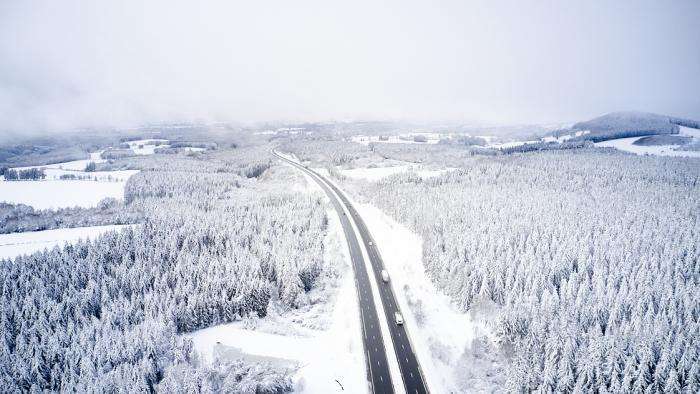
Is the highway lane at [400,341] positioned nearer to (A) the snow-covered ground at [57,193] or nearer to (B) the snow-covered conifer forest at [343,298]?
(B) the snow-covered conifer forest at [343,298]

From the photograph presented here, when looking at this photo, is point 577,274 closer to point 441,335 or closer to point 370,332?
point 441,335

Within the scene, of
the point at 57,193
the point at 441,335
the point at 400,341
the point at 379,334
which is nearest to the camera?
the point at 400,341

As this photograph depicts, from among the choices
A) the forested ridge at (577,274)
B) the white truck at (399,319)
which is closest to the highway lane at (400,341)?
the white truck at (399,319)

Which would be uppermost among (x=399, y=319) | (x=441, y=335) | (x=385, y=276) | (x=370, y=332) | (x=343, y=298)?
(x=385, y=276)

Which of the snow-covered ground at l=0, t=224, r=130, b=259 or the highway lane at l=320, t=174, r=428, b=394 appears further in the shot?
the snow-covered ground at l=0, t=224, r=130, b=259

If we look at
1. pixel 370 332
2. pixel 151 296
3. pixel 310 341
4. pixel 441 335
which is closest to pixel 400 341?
pixel 370 332

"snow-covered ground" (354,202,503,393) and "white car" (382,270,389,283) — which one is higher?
"white car" (382,270,389,283)

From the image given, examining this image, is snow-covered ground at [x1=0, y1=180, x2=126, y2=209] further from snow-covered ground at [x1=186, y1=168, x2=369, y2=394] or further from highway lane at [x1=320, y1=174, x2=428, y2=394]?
highway lane at [x1=320, y1=174, x2=428, y2=394]

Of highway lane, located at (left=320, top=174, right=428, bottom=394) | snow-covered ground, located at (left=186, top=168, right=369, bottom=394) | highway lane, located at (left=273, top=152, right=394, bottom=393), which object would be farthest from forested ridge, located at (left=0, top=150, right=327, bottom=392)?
highway lane, located at (left=320, top=174, right=428, bottom=394)

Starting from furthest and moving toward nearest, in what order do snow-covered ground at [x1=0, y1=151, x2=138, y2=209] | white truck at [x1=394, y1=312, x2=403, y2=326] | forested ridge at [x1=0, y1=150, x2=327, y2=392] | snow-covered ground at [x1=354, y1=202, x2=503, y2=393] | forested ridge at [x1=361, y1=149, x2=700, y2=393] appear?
snow-covered ground at [x1=0, y1=151, x2=138, y2=209], white truck at [x1=394, y1=312, x2=403, y2=326], snow-covered ground at [x1=354, y1=202, x2=503, y2=393], forested ridge at [x1=0, y1=150, x2=327, y2=392], forested ridge at [x1=361, y1=149, x2=700, y2=393]
